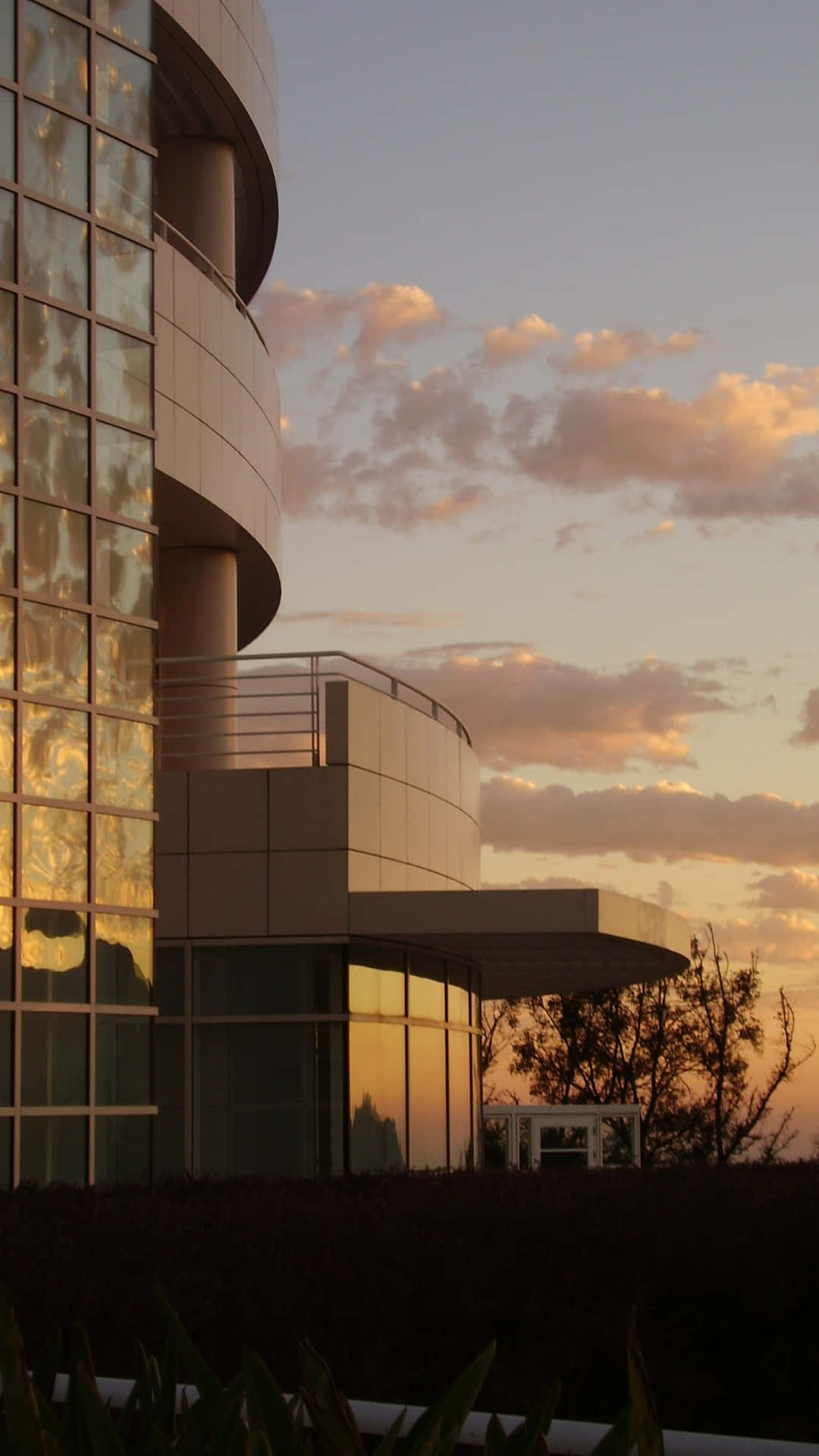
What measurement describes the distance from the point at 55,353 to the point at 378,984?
960 centimetres

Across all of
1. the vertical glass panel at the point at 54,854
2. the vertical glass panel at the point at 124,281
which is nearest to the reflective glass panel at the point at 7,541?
the vertical glass panel at the point at 54,854

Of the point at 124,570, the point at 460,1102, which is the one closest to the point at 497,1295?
the point at 124,570

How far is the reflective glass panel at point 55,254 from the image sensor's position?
58.6ft

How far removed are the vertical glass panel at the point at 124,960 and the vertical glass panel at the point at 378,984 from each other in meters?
5.09

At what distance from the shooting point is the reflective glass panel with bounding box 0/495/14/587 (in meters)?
17.2

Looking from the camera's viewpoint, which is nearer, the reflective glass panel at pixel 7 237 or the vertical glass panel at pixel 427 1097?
the reflective glass panel at pixel 7 237

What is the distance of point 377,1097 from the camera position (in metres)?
23.7

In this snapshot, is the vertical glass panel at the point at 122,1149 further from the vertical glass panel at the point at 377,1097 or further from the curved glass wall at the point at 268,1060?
the vertical glass panel at the point at 377,1097

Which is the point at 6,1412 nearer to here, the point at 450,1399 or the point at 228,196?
the point at 450,1399

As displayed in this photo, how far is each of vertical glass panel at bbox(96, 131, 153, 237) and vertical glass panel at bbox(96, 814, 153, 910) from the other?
20.2 feet

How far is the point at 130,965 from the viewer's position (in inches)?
722

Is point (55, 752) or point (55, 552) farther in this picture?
point (55, 552)

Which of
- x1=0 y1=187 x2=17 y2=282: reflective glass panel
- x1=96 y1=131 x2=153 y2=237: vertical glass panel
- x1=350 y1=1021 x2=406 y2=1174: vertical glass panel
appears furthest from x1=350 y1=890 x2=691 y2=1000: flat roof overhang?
x1=0 y1=187 x2=17 y2=282: reflective glass panel

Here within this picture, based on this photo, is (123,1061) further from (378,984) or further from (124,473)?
(378,984)
